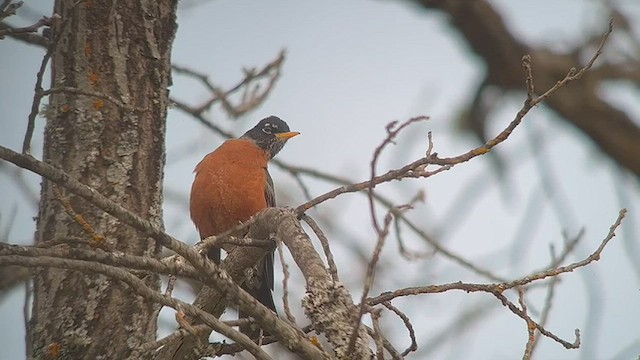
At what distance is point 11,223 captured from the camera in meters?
3.40

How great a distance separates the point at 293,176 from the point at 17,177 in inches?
66.7

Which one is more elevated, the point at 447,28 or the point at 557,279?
the point at 447,28

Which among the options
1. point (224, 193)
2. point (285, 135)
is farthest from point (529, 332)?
point (285, 135)

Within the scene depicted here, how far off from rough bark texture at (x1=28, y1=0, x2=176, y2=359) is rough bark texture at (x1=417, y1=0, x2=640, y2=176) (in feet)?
8.73

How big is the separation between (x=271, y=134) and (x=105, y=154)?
3.26 metres

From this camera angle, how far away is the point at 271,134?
258 inches

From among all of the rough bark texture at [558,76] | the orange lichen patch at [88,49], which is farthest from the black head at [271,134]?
the orange lichen patch at [88,49]

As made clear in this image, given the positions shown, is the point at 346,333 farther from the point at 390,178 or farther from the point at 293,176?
the point at 293,176

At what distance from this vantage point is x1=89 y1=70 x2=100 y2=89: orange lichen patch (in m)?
3.43

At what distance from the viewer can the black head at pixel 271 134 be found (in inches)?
252

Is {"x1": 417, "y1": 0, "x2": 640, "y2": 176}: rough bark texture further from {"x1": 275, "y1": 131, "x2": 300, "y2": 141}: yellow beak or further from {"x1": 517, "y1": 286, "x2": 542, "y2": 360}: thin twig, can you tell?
{"x1": 517, "y1": 286, "x2": 542, "y2": 360}: thin twig

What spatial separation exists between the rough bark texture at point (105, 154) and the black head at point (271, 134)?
269 centimetres

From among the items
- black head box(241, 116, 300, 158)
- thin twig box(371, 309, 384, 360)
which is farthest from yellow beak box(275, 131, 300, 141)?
thin twig box(371, 309, 384, 360)

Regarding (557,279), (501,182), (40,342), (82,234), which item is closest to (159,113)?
(82,234)
